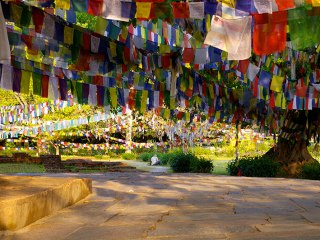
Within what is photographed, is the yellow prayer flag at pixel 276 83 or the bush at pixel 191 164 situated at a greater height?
the yellow prayer flag at pixel 276 83

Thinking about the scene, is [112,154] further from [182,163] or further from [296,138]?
[296,138]

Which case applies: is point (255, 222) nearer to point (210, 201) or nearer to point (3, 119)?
point (210, 201)

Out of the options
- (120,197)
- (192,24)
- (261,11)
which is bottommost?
(120,197)

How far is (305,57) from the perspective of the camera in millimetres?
12312

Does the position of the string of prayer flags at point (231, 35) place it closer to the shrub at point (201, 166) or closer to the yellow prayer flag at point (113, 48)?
the yellow prayer flag at point (113, 48)

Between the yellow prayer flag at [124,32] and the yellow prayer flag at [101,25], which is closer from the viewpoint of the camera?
the yellow prayer flag at [101,25]

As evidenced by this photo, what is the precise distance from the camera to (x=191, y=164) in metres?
19.4

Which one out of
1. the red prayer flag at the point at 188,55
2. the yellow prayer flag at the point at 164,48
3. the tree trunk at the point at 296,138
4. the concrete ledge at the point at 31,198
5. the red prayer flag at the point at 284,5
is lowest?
the concrete ledge at the point at 31,198

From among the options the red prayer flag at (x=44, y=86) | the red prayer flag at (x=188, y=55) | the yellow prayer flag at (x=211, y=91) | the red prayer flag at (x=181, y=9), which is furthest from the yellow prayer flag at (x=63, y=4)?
the yellow prayer flag at (x=211, y=91)

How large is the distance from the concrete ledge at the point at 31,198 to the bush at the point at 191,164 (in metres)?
13.2

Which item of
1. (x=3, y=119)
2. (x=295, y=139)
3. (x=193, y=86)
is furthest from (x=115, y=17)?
(x=3, y=119)

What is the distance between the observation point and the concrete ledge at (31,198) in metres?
3.50

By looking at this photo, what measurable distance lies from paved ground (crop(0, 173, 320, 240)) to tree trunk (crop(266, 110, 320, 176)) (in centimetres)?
986

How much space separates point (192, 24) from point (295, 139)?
35.6 feet
